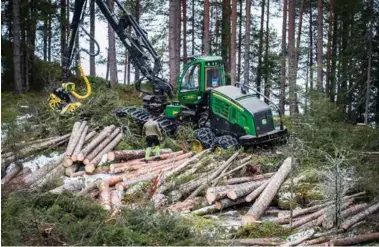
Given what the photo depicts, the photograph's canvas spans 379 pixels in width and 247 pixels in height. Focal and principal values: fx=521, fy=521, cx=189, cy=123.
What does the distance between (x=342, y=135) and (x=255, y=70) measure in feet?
69.0

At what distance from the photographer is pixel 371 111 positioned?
1097 inches

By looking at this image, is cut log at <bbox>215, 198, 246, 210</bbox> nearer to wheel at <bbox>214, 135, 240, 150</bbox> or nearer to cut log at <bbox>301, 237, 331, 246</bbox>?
cut log at <bbox>301, 237, 331, 246</bbox>

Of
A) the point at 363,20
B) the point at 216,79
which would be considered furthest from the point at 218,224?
the point at 363,20

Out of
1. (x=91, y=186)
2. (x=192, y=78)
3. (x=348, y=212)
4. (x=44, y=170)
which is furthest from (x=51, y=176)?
(x=348, y=212)

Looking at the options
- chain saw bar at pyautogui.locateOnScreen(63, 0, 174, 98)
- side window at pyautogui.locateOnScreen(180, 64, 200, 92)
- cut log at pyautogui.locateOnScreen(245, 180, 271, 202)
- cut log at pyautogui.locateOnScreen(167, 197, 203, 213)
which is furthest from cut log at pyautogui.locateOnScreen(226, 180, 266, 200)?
chain saw bar at pyautogui.locateOnScreen(63, 0, 174, 98)

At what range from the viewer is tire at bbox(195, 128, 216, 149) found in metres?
13.6

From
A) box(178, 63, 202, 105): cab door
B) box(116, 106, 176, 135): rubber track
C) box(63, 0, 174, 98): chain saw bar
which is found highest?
box(63, 0, 174, 98): chain saw bar

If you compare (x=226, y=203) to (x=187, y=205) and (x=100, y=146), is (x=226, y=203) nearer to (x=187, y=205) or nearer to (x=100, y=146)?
(x=187, y=205)

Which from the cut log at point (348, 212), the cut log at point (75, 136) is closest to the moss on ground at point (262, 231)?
the cut log at point (348, 212)

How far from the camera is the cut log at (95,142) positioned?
12.4 m

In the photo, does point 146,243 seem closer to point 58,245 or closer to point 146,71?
point 58,245

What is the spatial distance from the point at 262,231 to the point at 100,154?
577 cm

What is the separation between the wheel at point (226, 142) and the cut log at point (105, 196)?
12.5 feet

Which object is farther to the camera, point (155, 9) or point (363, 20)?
point (155, 9)
